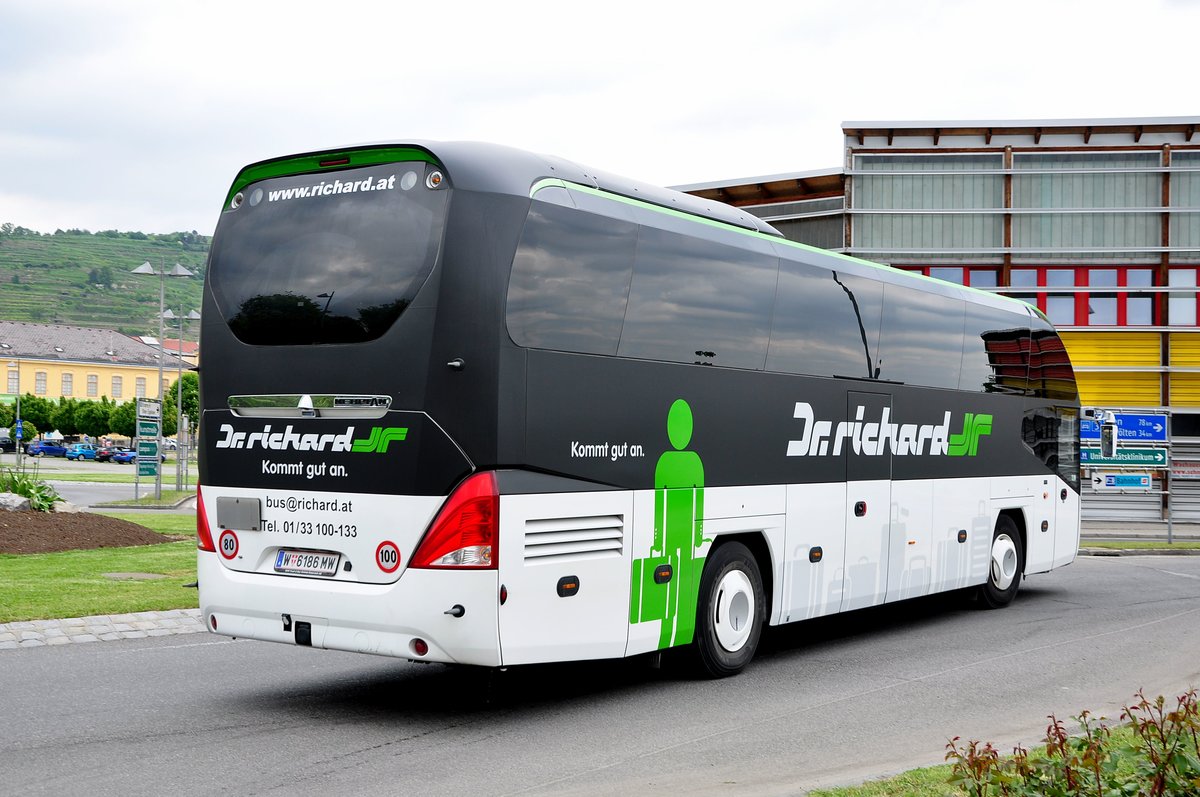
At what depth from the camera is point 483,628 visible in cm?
764

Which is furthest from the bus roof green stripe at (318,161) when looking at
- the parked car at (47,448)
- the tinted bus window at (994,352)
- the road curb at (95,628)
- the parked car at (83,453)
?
the parked car at (47,448)

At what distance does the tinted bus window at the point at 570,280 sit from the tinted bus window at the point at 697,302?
0.60ft

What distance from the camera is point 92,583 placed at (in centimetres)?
1488

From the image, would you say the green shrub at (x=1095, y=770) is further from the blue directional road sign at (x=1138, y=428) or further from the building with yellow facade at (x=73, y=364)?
the building with yellow facade at (x=73, y=364)

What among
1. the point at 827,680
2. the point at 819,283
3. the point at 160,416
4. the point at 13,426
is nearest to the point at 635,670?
the point at 827,680

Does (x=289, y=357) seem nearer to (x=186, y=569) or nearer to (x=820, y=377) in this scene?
(x=820, y=377)

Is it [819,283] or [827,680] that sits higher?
[819,283]

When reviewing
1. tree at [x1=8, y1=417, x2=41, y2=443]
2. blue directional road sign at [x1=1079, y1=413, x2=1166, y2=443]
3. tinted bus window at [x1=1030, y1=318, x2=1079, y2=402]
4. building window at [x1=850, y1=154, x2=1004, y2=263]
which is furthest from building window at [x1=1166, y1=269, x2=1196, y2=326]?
tree at [x1=8, y1=417, x2=41, y2=443]

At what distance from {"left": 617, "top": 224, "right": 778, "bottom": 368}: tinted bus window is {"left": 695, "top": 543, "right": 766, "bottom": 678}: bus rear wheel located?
1548mm

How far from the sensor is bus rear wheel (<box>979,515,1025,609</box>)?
14609 millimetres

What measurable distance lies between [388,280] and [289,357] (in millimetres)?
913

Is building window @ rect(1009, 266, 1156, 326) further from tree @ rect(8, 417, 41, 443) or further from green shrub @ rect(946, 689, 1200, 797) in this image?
tree @ rect(8, 417, 41, 443)

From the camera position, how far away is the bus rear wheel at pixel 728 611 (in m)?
9.64

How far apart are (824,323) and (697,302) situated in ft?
6.78
